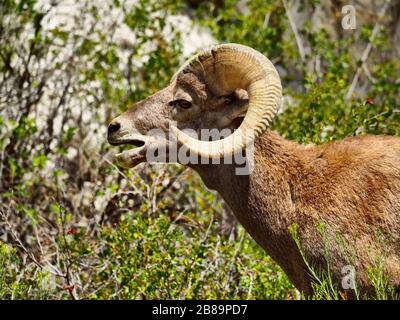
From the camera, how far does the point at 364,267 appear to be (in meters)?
7.69

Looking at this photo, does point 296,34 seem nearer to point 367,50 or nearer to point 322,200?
point 367,50

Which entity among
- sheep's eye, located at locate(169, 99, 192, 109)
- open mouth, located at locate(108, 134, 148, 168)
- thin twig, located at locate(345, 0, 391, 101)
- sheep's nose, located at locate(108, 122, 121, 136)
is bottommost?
open mouth, located at locate(108, 134, 148, 168)

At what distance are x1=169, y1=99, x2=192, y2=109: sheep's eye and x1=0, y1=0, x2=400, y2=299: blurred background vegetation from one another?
4.67 feet

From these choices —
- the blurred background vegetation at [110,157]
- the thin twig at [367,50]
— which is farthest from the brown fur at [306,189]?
the thin twig at [367,50]

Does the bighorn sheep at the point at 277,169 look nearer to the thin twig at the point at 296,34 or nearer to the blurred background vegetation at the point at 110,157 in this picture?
the blurred background vegetation at the point at 110,157

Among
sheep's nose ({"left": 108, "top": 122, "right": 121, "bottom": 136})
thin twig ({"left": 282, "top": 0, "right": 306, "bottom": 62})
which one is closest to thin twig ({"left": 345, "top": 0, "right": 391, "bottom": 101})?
thin twig ({"left": 282, "top": 0, "right": 306, "bottom": 62})

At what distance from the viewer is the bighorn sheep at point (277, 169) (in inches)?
307

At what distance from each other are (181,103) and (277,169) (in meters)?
1.07

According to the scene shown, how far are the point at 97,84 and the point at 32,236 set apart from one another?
11.4 feet

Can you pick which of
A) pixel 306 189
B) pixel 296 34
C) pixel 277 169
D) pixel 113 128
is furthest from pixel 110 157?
pixel 306 189

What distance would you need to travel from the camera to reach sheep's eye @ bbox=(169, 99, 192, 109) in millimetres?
8672

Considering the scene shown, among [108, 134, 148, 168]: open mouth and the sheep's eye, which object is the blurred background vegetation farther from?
the sheep's eye
